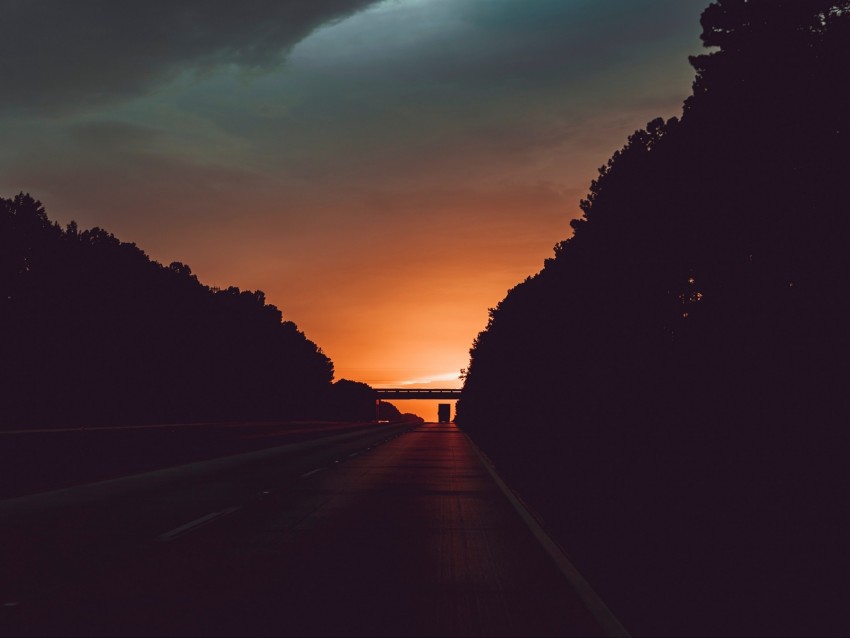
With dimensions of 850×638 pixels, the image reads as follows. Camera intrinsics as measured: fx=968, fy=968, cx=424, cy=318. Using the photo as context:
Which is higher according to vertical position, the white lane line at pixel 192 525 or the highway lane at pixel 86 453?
the highway lane at pixel 86 453

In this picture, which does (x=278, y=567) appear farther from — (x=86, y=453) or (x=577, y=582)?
(x=86, y=453)

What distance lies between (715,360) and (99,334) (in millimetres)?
61150

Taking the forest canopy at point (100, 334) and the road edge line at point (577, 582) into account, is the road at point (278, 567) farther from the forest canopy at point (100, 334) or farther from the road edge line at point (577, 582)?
the forest canopy at point (100, 334)

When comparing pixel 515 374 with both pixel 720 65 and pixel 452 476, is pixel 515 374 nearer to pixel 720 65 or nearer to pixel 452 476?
pixel 720 65

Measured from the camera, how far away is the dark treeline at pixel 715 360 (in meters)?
10.7

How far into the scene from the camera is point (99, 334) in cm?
8956

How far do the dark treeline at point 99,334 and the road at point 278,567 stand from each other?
60.2 metres

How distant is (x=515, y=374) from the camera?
69.4m

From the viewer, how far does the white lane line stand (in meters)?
11.8

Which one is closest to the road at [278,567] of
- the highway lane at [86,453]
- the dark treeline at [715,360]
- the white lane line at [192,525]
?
the white lane line at [192,525]

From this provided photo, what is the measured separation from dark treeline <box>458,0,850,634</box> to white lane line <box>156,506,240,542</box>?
191 inches

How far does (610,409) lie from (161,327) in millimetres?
68656

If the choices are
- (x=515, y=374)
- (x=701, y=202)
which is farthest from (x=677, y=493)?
(x=515, y=374)

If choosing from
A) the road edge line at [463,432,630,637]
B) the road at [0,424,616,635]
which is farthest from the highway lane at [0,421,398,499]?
the road edge line at [463,432,630,637]
